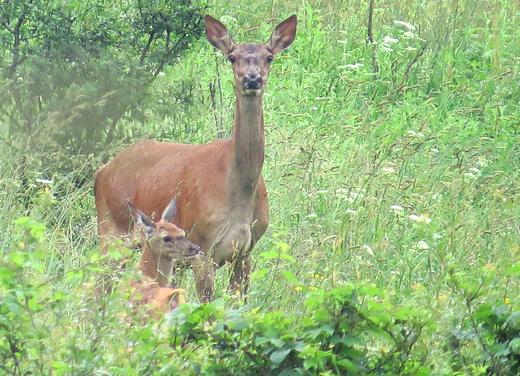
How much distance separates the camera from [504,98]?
11328mm

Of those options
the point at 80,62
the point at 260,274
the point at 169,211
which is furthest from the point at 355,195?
the point at 260,274

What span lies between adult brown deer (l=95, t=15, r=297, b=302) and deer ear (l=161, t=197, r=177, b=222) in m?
0.06

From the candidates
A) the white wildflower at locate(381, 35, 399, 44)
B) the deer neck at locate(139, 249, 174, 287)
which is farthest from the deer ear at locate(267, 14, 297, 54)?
the white wildflower at locate(381, 35, 399, 44)

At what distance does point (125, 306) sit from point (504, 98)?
7.83 meters

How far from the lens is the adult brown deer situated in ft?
22.9

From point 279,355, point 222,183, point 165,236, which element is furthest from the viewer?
point 222,183

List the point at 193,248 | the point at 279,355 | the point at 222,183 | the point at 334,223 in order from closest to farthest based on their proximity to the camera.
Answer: the point at 279,355 → the point at 193,248 → the point at 222,183 → the point at 334,223

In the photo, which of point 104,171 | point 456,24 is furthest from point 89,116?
point 456,24

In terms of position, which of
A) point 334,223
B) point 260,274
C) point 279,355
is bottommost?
point 334,223

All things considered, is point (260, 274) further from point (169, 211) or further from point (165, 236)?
point (169, 211)

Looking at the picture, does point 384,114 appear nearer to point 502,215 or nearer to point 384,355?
point 502,215

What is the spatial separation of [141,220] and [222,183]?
2.07ft

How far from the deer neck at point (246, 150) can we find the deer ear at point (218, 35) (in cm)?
68

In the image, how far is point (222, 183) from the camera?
23.4ft
